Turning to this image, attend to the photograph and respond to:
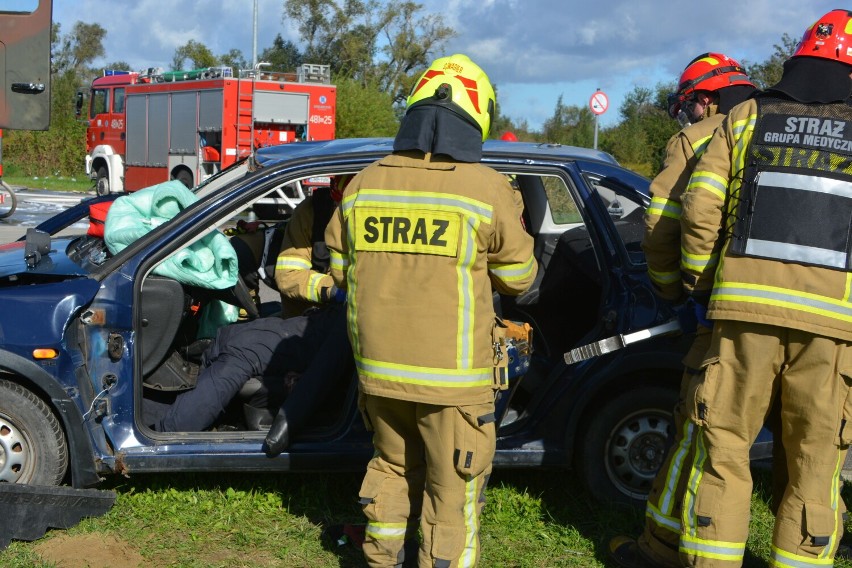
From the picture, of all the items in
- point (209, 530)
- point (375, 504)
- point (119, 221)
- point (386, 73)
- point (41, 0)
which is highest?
point (386, 73)

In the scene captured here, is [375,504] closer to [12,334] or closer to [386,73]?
[12,334]

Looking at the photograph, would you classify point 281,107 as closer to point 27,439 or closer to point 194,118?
point 194,118

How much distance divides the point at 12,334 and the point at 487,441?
1.88m

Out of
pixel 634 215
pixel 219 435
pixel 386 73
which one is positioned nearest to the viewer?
pixel 219 435

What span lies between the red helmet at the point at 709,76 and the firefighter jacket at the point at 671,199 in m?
0.36

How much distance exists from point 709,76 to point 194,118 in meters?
19.3

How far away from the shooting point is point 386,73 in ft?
133

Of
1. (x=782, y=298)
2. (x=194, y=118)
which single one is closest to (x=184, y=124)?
(x=194, y=118)

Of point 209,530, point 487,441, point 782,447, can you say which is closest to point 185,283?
point 209,530

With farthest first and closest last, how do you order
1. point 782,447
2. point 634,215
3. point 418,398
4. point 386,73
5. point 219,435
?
point 386,73
point 634,215
point 219,435
point 782,447
point 418,398

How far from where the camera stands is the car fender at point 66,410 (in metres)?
3.66

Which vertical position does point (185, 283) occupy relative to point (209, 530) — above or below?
above

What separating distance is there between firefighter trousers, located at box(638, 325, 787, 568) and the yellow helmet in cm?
108

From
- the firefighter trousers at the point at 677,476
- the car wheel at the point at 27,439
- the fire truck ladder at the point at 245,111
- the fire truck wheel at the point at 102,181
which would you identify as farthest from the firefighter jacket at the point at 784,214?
the fire truck wheel at the point at 102,181
